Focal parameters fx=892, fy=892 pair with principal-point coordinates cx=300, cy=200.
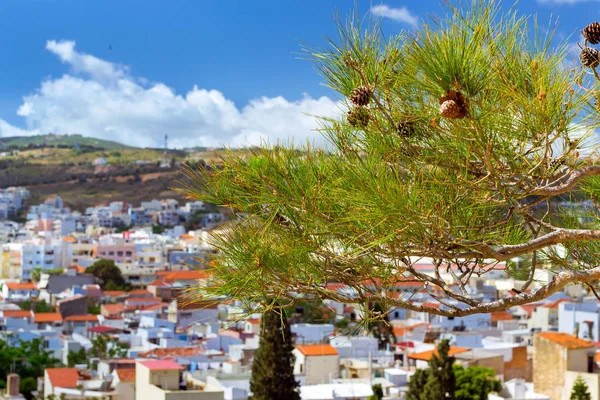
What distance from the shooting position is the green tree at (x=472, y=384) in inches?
717

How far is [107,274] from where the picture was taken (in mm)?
47375

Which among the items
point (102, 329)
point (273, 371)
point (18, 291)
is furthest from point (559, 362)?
point (18, 291)

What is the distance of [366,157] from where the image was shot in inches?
106

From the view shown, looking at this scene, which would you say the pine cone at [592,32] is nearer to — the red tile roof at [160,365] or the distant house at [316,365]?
the red tile roof at [160,365]

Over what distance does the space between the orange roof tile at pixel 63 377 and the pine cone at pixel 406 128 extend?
18.6m

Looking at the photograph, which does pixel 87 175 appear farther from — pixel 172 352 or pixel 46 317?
pixel 172 352

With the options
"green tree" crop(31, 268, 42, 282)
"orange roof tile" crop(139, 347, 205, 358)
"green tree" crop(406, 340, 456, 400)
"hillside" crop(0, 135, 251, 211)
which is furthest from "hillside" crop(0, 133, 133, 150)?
"green tree" crop(406, 340, 456, 400)

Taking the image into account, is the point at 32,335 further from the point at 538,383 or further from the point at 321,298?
the point at 321,298

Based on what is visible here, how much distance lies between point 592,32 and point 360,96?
2.12ft

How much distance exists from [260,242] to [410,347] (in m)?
23.5

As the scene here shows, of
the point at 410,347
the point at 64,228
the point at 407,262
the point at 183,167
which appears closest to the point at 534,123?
the point at 407,262

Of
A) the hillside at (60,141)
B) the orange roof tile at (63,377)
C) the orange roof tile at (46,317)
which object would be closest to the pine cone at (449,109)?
the orange roof tile at (63,377)

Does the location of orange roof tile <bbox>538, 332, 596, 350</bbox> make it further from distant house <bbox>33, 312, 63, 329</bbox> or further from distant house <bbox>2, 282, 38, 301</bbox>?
distant house <bbox>2, 282, 38, 301</bbox>

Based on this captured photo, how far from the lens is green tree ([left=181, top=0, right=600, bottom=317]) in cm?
229
